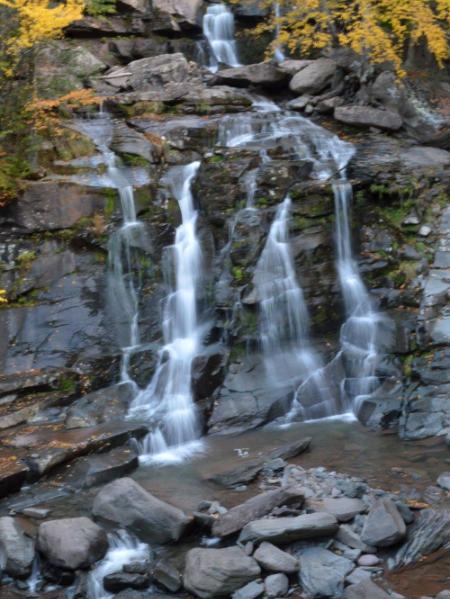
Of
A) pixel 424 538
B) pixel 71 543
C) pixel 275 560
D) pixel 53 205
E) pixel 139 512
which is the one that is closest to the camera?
pixel 275 560

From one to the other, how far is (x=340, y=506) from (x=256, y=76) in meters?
11.1

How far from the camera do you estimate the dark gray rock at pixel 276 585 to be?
226 inches

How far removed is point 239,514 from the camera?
6668 millimetres

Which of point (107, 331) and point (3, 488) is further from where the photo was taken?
point (107, 331)

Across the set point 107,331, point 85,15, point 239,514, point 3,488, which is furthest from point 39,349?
point 85,15

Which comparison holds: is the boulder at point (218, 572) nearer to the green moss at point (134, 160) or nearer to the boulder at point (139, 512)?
the boulder at point (139, 512)

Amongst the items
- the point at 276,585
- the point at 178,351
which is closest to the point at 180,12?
the point at 178,351

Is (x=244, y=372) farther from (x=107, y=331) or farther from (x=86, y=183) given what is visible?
(x=86, y=183)

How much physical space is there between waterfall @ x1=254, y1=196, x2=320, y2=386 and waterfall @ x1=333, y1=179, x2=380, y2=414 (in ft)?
1.84

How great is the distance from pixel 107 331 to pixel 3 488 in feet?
10.6

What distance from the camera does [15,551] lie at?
20.8ft

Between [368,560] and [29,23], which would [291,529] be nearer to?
[368,560]

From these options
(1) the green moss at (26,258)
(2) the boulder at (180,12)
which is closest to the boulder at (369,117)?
(2) the boulder at (180,12)

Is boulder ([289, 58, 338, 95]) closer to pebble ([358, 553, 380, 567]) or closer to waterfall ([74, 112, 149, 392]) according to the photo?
waterfall ([74, 112, 149, 392])
